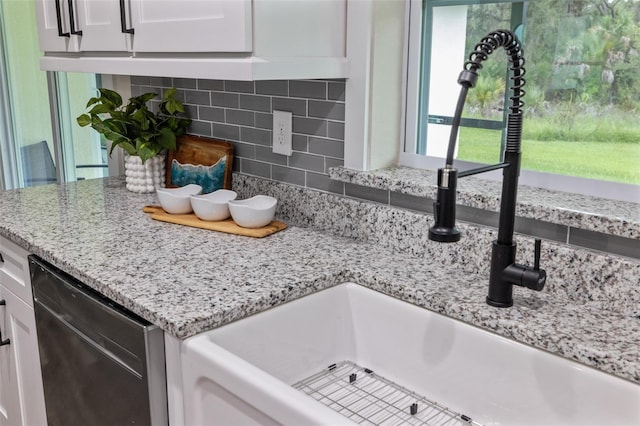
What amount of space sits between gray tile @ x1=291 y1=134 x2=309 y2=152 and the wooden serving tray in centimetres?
23

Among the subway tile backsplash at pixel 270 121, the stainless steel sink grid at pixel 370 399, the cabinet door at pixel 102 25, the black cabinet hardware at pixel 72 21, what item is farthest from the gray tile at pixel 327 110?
the black cabinet hardware at pixel 72 21

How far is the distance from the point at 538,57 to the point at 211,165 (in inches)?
43.3

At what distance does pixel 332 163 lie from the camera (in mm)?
1689

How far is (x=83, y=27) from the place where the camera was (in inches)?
73.2

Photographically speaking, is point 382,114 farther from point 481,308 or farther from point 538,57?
point 481,308

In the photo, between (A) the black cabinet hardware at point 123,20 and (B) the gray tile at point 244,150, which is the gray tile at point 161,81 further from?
(A) the black cabinet hardware at point 123,20

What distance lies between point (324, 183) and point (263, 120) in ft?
1.05

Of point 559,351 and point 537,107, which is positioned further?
point 537,107

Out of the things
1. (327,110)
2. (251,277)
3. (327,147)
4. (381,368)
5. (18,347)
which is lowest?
(18,347)

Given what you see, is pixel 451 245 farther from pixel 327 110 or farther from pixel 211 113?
pixel 211 113

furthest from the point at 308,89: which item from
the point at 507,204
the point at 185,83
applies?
the point at 507,204

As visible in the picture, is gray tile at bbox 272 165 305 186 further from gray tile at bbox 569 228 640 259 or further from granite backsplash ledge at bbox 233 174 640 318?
gray tile at bbox 569 228 640 259

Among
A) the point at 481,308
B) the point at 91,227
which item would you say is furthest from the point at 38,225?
the point at 481,308

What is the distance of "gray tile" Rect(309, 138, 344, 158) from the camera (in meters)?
1.66
